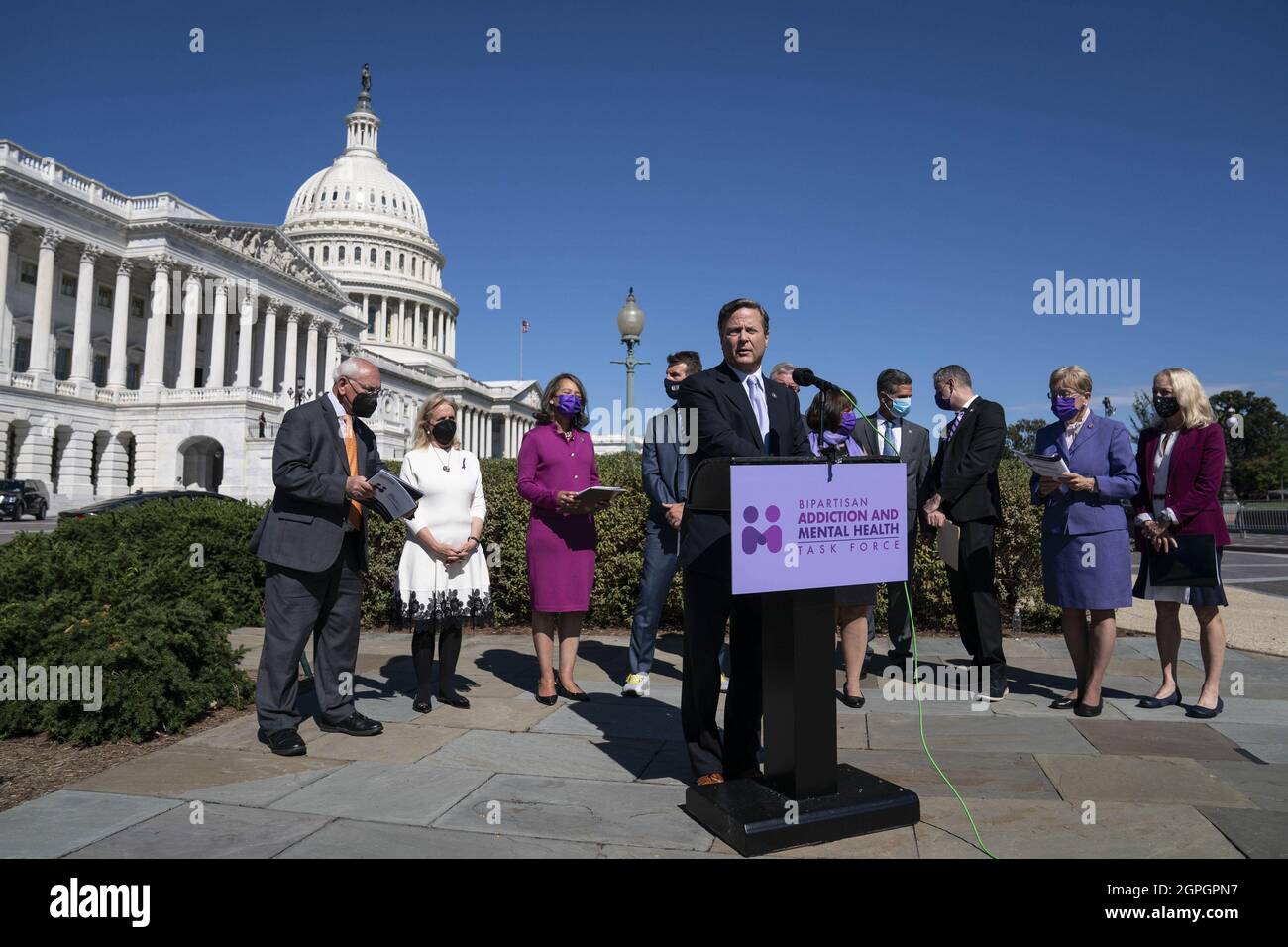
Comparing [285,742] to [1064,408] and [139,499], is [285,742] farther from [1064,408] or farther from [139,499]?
[139,499]

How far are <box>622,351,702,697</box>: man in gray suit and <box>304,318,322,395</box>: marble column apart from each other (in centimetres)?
7219

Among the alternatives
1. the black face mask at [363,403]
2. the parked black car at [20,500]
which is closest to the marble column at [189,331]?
the parked black car at [20,500]

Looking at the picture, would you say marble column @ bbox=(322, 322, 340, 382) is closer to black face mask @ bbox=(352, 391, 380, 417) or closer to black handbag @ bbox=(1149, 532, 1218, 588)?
black face mask @ bbox=(352, 391, 380, 417)

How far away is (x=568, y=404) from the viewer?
6.10 meters

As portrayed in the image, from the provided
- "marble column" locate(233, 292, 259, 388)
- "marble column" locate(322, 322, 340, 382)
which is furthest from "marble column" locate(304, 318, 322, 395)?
"marble column" locate(233, 292, 259, 388)

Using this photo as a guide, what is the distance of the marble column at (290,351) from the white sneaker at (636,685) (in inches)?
2735

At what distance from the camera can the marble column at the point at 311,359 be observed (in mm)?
72312

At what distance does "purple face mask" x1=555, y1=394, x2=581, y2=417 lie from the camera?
6094 millimetres

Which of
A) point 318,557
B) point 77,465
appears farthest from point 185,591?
point 77,465

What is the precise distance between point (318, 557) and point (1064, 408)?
5001 mm
